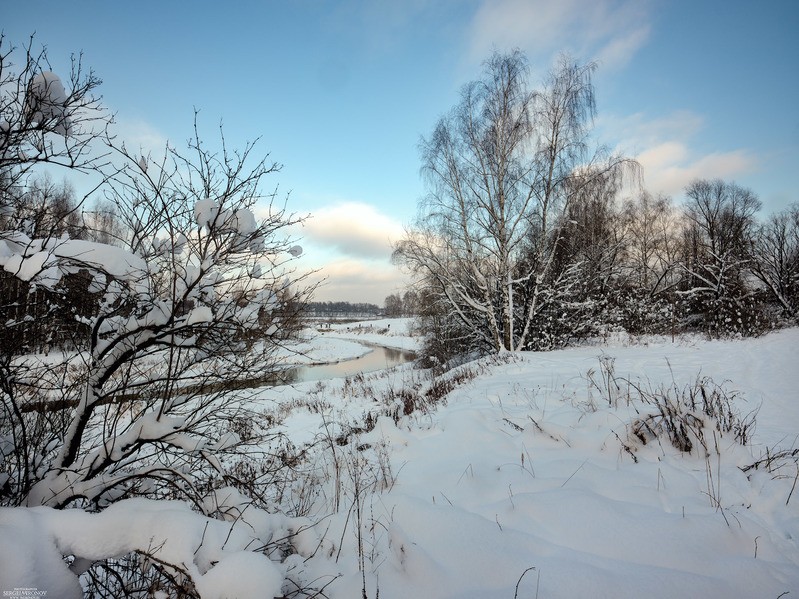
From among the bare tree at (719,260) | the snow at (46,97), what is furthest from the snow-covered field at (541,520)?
the bare tree at (719,260)

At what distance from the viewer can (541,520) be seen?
1.95 meters

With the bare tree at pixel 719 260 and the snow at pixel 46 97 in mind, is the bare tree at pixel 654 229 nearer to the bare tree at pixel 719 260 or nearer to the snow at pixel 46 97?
the bare tree at pixel 719 260

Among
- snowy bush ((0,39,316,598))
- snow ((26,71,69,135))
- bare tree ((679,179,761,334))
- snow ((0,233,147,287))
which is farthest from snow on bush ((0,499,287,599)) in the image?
bare tree ((679,179,761,334))

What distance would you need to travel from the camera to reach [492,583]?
158cm

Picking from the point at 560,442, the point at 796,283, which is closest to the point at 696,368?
the point at 560,442

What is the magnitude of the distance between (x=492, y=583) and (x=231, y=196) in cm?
335

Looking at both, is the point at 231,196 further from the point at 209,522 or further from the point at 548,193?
the point at 548,193

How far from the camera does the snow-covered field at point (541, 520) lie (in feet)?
4.75

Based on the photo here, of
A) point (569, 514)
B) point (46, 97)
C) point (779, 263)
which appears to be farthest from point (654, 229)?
point (46, 97)

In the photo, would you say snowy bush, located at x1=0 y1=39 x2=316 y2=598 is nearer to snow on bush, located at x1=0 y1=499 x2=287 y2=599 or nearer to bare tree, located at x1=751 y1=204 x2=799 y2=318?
snow on bush, located at x1=0 y1=499 x2=287 y2=599

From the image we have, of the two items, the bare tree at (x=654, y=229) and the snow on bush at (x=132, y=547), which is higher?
the bare tree at (x=654, y=229)

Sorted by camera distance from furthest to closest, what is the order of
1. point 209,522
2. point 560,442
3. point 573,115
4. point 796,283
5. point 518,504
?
point 796,283 < point 573,115 < point 560,442 < point 518,504 < point 209,522

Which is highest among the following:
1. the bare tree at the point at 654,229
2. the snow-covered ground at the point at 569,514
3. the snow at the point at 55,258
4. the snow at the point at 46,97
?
the bare tree at the point at 654,229

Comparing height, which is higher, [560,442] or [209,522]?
[209,522]
